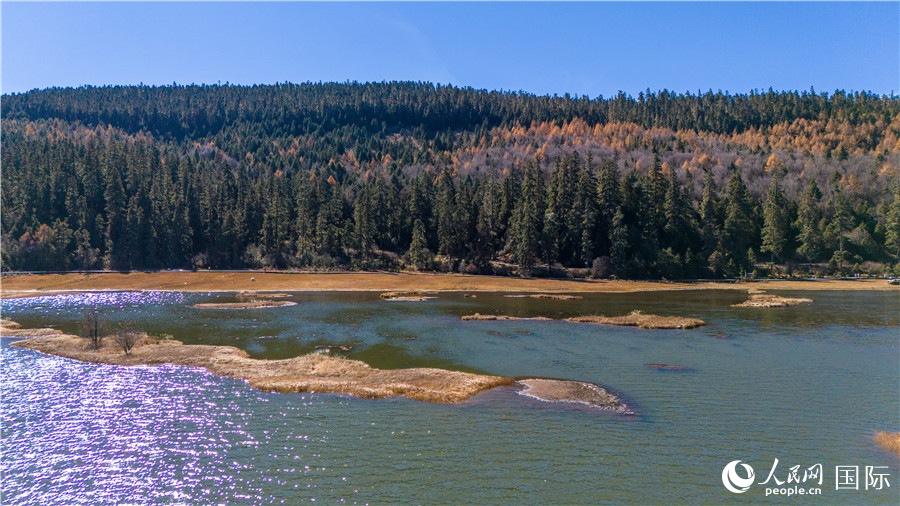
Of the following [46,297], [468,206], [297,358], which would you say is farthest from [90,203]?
[297,358]

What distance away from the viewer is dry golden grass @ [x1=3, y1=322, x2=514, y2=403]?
3162 centimetres

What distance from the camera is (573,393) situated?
101 ft

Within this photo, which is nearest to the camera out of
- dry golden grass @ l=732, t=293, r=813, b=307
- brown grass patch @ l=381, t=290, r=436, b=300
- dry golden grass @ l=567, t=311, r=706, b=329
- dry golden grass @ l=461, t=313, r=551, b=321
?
dry golden grass @ l=567, t=311, r=706, b=329

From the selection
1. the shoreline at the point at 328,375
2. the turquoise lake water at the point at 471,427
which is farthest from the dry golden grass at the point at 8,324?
the turquoise lake water at the point at 471,427

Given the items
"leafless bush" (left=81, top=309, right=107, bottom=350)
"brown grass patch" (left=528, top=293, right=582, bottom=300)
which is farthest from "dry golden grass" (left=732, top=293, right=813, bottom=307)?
"leafless bush" (left=81, top=309, right=107, bottom=350)

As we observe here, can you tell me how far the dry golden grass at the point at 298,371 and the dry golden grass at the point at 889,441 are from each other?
61.9ft

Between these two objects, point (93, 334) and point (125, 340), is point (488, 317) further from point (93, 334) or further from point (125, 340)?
point (93, 334)

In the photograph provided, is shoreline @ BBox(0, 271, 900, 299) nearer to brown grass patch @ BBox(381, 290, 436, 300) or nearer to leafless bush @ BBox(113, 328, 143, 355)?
brown grass patch @ BBox(381, 290, 436, 300)

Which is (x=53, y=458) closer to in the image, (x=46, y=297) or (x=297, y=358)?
(x=297, y=358)

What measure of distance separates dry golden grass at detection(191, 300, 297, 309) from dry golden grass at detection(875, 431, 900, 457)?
2568 inches

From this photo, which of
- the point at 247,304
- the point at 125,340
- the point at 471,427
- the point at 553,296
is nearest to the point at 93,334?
the point at 125,340

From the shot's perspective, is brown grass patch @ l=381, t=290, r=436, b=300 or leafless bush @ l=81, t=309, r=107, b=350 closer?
leafless bush @ l=81, t=309, r=107, b=350

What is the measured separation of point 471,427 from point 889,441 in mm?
19758

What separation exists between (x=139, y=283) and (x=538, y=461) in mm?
→ 100693
